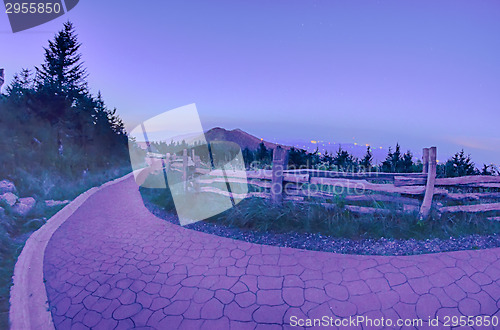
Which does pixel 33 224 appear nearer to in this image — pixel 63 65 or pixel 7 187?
pixel 7 187

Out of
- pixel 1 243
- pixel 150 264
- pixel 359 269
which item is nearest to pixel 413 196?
pixel 359 269

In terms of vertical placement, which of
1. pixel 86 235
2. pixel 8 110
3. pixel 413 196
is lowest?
pixel 86 235

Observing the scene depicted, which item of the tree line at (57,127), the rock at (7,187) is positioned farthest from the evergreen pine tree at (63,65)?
the rock at (7,187)

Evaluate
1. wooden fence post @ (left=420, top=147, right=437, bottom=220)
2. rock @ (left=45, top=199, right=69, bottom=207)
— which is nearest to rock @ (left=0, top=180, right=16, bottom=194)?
rock @ (left=45, top=199, right=69, bottom=207)

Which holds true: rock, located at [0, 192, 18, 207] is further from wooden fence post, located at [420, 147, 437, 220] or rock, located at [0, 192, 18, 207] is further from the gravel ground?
wooden fence post, located at [420, 147, 437, 220]

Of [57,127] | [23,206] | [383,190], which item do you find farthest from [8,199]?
[57,127]

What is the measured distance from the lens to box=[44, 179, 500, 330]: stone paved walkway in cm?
270

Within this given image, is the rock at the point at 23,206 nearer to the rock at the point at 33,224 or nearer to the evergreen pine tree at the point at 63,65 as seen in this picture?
the rock at the point at 33,224

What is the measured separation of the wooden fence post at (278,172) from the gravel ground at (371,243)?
105cm

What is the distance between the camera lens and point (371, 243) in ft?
13.8

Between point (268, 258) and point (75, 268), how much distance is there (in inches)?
127

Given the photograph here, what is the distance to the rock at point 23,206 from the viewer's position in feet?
19.9

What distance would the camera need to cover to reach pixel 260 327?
252 centimetres

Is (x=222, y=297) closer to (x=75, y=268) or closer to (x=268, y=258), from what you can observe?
(x=268, y=258)
